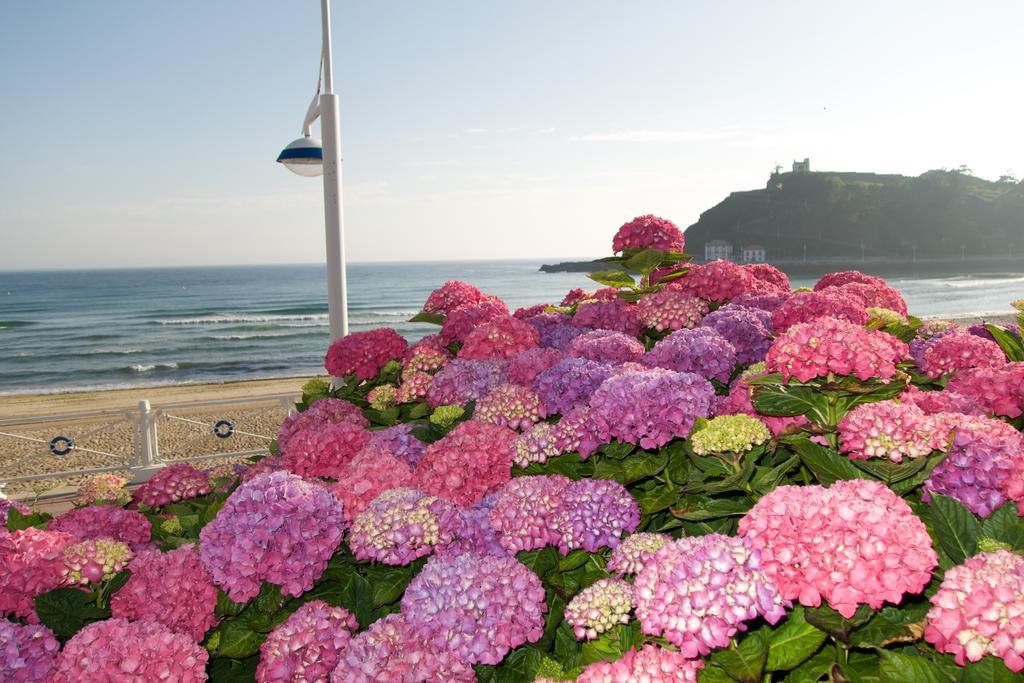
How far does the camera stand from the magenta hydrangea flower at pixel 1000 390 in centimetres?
218

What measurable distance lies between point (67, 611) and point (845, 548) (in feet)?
6.84

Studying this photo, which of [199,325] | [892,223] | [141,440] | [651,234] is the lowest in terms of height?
[199,325]

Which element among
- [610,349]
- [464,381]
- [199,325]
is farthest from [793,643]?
[199,325]

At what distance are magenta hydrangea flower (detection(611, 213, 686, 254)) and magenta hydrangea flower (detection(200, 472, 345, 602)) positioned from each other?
2.35 meters

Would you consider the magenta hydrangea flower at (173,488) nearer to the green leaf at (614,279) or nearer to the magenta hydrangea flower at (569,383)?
the magenta hydrangea flower at (569,383)

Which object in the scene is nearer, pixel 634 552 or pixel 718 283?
pixel 634 552

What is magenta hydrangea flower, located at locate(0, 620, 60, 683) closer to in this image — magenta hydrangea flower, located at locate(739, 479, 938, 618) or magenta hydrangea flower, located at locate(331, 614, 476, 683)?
magenta hydrangea flower, located at locate(331, 614, 476, 683)

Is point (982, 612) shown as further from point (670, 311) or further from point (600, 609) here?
point (670, 311)

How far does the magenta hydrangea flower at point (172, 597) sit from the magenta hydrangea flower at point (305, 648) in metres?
0.25

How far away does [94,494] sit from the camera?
301cm

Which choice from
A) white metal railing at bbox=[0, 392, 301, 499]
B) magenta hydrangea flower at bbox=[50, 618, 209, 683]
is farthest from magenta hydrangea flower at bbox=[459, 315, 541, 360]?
white metal railing at bbox=[0, 392, 301, 499]

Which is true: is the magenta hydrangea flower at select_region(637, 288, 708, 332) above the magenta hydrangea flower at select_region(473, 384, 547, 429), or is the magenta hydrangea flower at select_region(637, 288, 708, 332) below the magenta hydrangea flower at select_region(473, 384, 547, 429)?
above

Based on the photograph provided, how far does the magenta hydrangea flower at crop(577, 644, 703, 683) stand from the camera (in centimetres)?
137

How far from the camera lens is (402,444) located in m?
2.57
